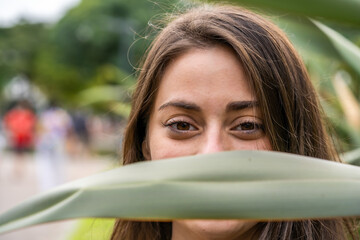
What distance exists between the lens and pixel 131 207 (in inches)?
13.8

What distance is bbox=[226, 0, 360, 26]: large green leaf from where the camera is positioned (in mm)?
359

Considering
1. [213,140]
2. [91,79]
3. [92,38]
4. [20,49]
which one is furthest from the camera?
[20,49]

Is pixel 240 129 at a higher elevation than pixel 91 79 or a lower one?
lower

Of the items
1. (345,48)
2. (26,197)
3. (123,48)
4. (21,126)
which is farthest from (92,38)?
(345,48)

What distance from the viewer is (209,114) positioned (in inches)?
38.0

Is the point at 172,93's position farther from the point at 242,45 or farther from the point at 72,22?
the point at 72,22

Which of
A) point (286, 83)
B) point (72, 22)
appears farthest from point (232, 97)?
point (72, 22)

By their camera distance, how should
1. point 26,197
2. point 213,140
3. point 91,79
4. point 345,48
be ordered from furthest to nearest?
point 91,79
point 26,197
point 213,140
point 345,48

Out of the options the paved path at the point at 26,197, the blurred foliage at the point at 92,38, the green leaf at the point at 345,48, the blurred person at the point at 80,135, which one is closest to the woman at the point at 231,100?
the green leaf at the point at 345,48

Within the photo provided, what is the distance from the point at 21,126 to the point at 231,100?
7971 millimetres

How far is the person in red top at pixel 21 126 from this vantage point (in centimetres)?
828

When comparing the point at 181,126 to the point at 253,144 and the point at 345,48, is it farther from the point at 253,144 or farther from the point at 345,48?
the point at 345,48

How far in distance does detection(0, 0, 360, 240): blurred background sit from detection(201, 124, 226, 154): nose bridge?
247mm

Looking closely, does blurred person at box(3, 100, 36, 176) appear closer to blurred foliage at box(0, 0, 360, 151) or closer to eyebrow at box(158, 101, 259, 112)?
blurred foliage at box(0, 0, 360, 151)
